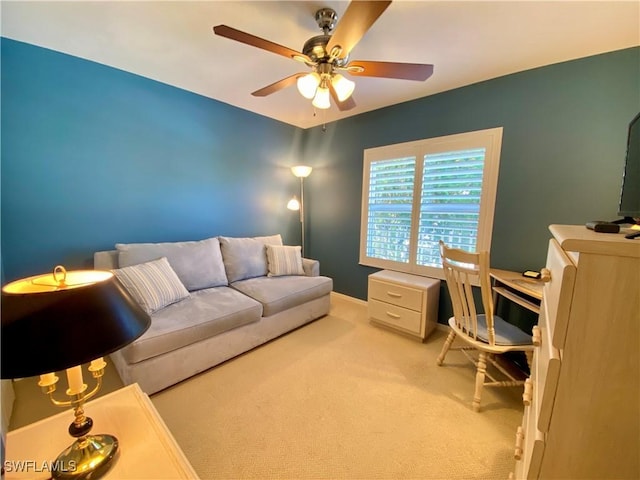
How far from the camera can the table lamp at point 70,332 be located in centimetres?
56

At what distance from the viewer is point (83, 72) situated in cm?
209

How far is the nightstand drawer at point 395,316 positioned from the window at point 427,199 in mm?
552

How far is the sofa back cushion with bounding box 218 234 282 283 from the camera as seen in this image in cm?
276

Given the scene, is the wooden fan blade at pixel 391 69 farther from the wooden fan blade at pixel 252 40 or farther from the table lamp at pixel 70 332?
the table lamp at pixel 70 332

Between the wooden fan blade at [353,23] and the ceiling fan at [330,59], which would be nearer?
the wooden fan blade at [353,23]

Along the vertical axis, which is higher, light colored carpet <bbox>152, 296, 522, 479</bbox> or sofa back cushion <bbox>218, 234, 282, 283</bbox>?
sofa back cushion <bbox>218, 234, 282, 283</bbox>

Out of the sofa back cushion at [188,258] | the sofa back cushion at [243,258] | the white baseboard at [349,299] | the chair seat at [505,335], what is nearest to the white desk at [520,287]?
the chair seat at [505,335]

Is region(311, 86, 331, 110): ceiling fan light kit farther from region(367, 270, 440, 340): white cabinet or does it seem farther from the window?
region(367, 270, 440, 340): white cabinet

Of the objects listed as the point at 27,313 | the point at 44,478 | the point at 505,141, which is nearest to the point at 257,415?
the point at 44,478

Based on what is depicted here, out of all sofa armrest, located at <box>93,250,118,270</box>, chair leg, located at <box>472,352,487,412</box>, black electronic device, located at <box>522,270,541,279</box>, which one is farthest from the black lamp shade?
black electronic device, located at <box>522,270,541,279</box>

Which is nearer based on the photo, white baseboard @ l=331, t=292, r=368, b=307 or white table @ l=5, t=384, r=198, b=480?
white table @ l=5, t=384, r=198, b=480

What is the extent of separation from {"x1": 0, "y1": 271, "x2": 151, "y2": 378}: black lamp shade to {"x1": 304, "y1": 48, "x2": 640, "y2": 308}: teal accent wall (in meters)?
2.75

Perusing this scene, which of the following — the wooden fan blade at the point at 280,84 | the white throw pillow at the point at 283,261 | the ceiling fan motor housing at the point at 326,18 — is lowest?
the white throw pillow at the point at 283,261

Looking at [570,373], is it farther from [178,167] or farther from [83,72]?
[83,72]
